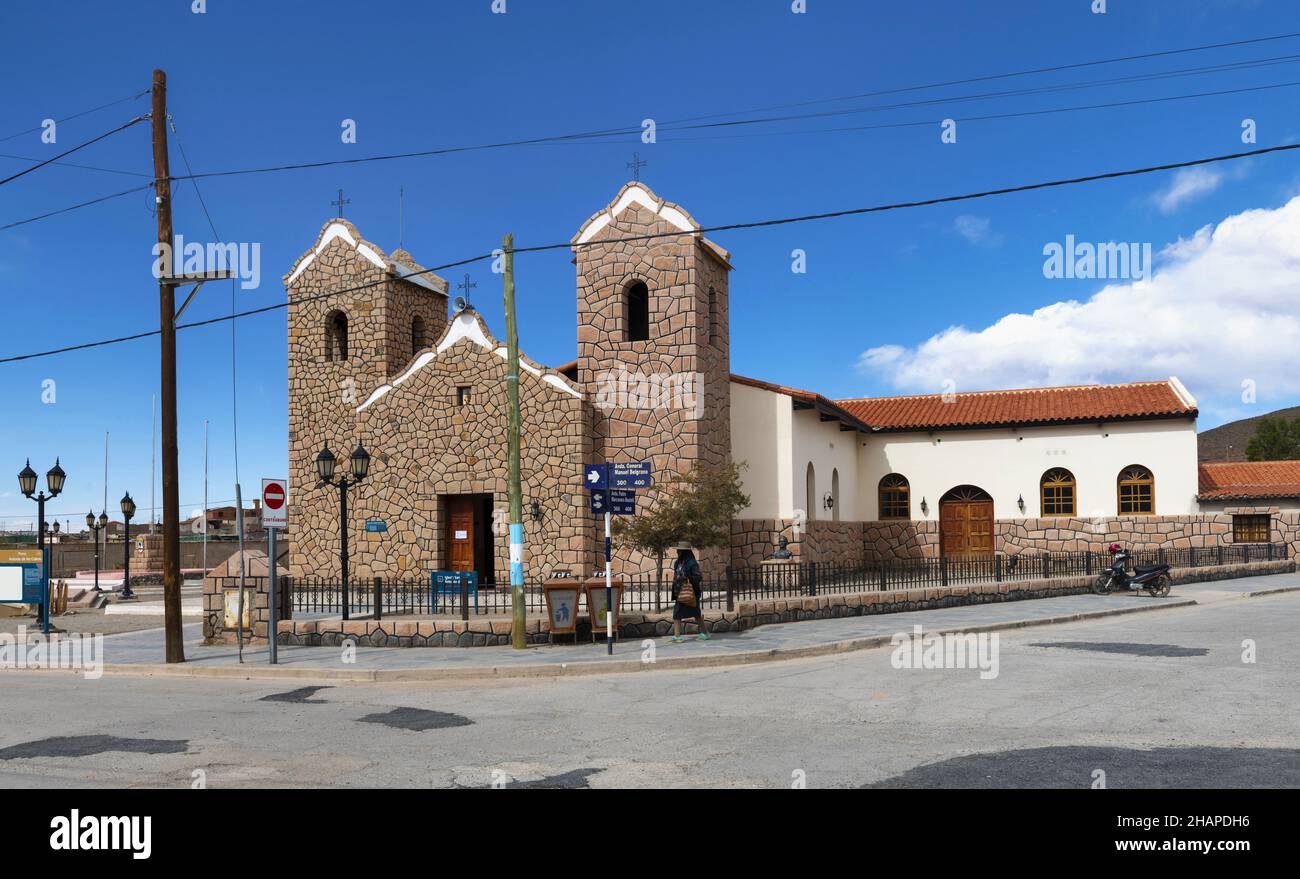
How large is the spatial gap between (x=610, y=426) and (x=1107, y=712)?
1965 cm

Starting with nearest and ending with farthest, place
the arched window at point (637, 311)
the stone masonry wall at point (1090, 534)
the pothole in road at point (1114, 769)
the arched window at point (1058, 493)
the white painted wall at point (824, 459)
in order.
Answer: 1. the pothole in road at point (1114, 769)
2. the arched window at point (637, 311)
3. the white painted wall at point (824, 459)
4. the stone masonry wall at point (1090, 534)
5. the arched window at point (1058, 493)

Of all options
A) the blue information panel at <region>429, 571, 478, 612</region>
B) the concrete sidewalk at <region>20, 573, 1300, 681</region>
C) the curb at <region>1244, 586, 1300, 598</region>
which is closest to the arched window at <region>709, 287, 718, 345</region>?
the blue information panel at <region>429, 571, 478, 612</region>

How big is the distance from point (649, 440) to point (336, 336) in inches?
470

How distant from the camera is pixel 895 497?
133 ft

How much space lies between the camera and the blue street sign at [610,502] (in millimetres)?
16391

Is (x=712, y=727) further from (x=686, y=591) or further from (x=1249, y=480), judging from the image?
(x=1249, y=480)

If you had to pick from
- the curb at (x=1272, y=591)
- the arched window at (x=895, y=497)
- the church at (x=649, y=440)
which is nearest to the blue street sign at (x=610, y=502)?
the church at (x=649, y=440)

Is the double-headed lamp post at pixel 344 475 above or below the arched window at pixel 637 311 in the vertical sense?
below

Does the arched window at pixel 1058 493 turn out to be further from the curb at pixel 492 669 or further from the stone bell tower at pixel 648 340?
the curb at pixel 492 669

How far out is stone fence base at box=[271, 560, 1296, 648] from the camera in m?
Result: 17.7

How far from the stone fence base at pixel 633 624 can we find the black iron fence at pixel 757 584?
0.26m
